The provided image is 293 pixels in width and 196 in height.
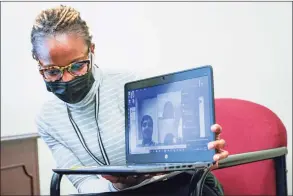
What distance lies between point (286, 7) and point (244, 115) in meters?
0.52

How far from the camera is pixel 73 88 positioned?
87cm

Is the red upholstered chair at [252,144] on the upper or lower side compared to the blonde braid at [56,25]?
lower

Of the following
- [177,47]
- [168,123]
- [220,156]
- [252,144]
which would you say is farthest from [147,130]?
[177,47]

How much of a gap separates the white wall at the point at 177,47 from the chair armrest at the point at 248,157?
0.50 metres

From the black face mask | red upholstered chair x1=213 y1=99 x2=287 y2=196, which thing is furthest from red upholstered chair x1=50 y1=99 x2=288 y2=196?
the black face mask

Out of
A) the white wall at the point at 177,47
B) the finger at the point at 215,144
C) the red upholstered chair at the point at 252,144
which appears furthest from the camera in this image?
the white wall at the point at 177,47

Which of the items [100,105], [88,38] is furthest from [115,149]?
[88,38]

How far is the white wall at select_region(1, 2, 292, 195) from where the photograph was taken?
1395 mm

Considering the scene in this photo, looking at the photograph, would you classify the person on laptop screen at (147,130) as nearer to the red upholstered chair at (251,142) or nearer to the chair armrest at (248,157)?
the chair armrest at (248,157)

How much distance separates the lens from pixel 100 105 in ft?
3.16

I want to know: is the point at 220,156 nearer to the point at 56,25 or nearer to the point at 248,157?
the point at 248,157

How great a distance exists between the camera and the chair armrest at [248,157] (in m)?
0.74

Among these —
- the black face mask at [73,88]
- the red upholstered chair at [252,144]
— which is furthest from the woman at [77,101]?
the red upholstered chair at [252,144]

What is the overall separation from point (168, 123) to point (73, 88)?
0.24 meters
